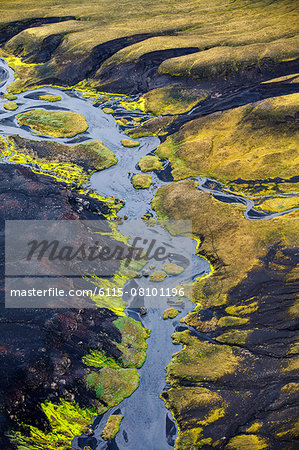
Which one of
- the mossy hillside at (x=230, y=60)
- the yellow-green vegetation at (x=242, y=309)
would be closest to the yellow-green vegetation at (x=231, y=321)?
the yellow-green vegetation at (x=242, y=309)

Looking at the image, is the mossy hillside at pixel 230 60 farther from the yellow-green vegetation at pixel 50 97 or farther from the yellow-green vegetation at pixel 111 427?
the yellow-green vegetation at pixel 111 427

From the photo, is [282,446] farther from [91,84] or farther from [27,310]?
[91,84]

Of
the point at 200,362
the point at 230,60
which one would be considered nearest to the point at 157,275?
the point at 200,362

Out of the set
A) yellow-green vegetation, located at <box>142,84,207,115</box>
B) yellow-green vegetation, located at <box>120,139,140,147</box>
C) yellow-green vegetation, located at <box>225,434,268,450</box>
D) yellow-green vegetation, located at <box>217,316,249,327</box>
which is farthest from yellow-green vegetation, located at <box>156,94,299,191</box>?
yellow-green vegetation, located at <box>225,434,268,450</box>

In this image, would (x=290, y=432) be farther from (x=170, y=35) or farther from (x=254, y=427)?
(x=170, y=35)

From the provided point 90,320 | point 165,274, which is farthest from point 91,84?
point 90,320
